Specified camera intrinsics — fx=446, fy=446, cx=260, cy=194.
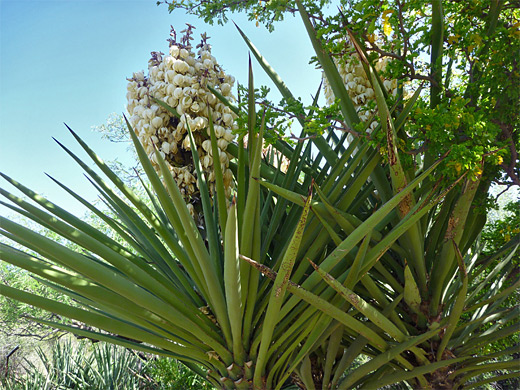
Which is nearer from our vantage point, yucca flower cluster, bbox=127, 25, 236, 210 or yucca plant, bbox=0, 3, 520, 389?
yucca plant, bbox=0, 3, 520, 389

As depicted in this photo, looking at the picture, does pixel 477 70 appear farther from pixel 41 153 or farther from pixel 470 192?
pixel 41 153

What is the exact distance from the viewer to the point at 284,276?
0.98 metres

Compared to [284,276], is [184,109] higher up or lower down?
higher up

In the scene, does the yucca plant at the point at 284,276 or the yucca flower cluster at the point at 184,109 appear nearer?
the yucca plant at the point at 284,276

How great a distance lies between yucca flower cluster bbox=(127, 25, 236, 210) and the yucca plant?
0.21ft

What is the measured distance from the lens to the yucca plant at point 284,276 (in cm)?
102

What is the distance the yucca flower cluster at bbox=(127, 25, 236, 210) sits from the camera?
156 centimetres

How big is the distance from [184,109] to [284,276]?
0.81 metres

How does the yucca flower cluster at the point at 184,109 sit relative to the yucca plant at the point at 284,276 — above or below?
above

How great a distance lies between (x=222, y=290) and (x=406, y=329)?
23.0 inches

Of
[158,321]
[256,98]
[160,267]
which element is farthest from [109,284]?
[256,98]

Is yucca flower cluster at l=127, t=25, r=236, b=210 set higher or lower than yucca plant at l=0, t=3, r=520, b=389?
higher

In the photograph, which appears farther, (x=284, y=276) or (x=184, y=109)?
(x=184, y=109)

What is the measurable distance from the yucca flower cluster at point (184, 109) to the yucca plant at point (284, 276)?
2.5 inches
